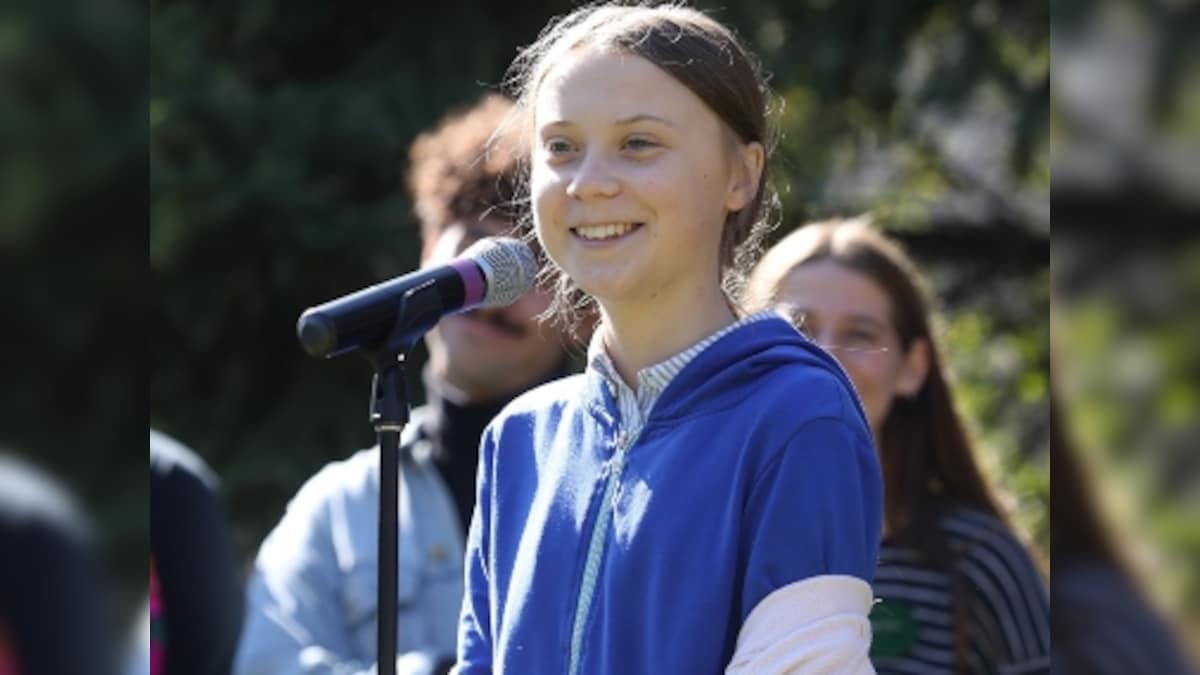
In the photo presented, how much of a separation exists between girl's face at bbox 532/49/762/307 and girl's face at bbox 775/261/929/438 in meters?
1.14

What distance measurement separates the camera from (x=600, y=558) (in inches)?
64.6

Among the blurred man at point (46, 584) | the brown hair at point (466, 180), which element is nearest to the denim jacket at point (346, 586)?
the brown hair at point (466, 180)

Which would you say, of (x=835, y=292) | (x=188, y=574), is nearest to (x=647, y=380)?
(x=188, y=574)

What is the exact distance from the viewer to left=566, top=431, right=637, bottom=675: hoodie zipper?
1.63 m

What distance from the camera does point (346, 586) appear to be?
2762 millimetres

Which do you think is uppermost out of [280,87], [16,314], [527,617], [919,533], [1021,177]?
[280,87]

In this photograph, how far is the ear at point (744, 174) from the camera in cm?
180

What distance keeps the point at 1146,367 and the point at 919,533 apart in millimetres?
2292

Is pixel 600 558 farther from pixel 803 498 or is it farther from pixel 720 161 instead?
pixel 720 161

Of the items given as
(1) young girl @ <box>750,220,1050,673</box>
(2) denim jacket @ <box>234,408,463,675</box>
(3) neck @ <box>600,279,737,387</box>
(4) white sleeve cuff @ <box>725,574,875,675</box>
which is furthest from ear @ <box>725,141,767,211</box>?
(2) denim jacket @ <box>234,408,463,675</box>

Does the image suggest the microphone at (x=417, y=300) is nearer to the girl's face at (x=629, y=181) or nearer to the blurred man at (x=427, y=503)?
the girl's face at (x=629, y=181)

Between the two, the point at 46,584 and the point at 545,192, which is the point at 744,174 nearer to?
the point at 545,192

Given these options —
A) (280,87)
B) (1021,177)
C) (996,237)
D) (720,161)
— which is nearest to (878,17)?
(1021,177)

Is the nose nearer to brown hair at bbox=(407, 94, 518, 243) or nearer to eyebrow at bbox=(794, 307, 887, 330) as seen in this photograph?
brown hair at bbox=(407, 94, 518, 243)
